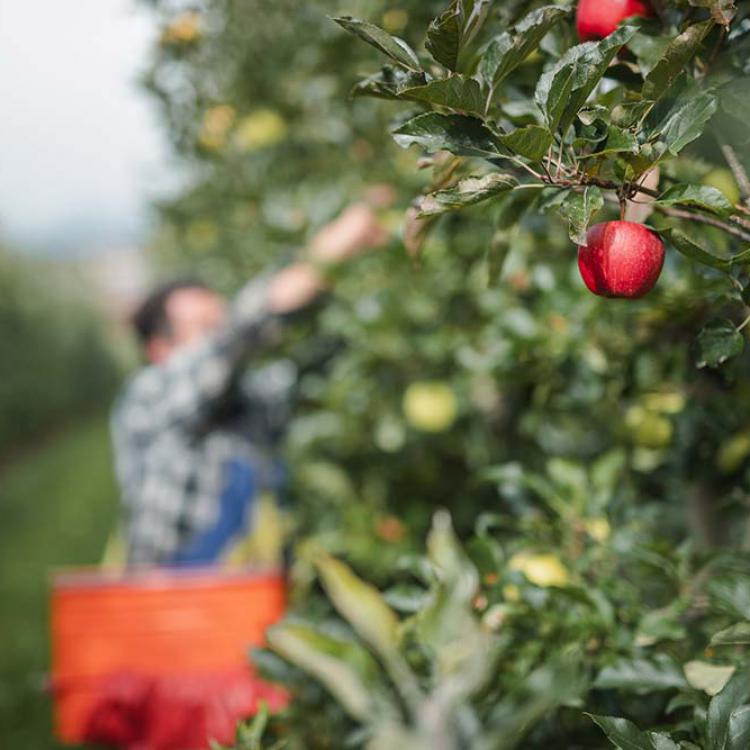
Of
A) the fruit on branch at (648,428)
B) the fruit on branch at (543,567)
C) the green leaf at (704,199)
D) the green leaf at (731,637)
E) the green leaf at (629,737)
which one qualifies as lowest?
the fruit on branch at (543,567)

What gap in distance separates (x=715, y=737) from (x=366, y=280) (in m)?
1.33

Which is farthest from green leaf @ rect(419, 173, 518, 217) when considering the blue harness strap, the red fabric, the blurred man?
the blue harness strap

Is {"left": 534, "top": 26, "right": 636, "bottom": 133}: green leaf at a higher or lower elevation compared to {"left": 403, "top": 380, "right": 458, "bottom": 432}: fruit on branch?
higher

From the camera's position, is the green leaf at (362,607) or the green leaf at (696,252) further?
the green leaf at (362,607)

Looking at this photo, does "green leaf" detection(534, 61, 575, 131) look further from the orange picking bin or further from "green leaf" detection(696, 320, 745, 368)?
the orange picking bin

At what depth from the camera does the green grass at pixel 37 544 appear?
132 inches

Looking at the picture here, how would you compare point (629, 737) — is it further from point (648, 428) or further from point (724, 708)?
point (648, 428)

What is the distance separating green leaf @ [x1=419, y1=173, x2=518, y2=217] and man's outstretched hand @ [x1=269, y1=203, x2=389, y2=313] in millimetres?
1190

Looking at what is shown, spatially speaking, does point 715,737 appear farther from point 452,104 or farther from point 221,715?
point 221,715

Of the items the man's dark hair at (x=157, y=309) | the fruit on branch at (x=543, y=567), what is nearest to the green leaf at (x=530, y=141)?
the fruit on branch at (x=543, y=567)

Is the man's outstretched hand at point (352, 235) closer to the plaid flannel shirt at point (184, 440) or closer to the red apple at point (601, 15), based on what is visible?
the plaid flannel shirt at point (184, 440)

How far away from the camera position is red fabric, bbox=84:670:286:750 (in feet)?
5.60

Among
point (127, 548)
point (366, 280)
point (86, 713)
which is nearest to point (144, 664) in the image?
point (86, 713)

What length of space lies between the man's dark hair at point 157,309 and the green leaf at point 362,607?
6.03 feet
